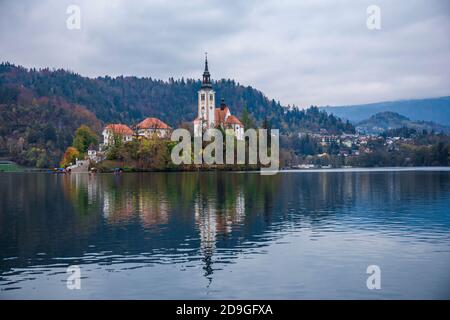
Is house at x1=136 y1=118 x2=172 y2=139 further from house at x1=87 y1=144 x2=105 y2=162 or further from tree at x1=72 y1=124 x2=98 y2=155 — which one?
house at x1=87 y1=144 x2=105 y2=162

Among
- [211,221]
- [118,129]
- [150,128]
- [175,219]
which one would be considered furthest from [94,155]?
[211,221]

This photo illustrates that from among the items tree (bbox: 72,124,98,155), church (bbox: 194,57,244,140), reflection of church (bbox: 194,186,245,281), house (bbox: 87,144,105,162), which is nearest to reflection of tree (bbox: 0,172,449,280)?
reflection of church (bbox: 194,186,245,281)

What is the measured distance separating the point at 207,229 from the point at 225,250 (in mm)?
7045

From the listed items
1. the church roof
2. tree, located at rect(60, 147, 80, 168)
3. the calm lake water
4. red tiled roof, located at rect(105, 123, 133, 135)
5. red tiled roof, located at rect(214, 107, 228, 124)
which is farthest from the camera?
the church roof

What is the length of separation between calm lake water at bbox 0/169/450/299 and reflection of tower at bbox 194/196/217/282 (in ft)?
0.23

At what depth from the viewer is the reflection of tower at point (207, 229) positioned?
84.7 feet

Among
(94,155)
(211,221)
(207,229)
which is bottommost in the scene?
(207,229)

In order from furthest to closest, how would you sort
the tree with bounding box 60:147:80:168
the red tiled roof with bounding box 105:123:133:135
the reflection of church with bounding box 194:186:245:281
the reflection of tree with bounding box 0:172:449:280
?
the tree with bounding box 60:147:80:168 → the red tiled roof with bounding box 105:123:133:135 → the reflection of tree with bounding box 0:172:449:280 → the reflection of church with bounding box 194:186:245:281

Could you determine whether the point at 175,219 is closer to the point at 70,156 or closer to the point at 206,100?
the point at 70,156

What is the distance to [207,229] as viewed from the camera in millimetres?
35469

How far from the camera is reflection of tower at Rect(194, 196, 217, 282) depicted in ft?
84.7

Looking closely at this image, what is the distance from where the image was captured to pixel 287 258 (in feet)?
86.9
